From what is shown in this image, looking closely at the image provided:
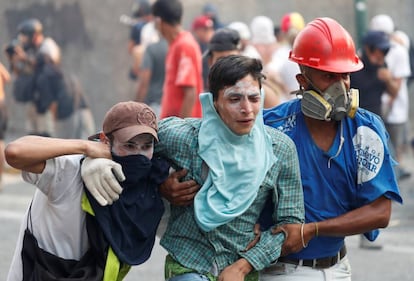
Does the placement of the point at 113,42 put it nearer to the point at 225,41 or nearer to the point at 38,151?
the point at 225,41

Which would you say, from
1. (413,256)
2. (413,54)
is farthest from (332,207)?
(413,54)

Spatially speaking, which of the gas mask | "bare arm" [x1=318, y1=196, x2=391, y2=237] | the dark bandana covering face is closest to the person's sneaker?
"bare arm" [x1=318, y1=196, x2=391, y2=237]

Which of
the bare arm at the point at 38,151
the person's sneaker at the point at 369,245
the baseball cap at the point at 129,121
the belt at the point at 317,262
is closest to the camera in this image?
the bare arm at the point at 38,151

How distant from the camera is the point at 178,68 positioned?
9.17m

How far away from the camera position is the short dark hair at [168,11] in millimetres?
9289

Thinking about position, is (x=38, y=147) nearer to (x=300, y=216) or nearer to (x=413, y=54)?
(x=300, y=216)

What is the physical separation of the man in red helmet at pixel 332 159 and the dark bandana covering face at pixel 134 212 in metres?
0.54

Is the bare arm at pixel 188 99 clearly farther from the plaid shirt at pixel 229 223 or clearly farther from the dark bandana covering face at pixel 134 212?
the dark bandana covering face at pixel 134 212

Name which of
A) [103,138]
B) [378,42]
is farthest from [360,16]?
[103,138]

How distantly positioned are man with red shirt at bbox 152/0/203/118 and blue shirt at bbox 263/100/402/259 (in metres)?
4.30

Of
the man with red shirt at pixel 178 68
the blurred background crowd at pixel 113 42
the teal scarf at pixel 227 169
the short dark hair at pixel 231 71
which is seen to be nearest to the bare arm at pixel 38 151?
the teal scarf at pixel 227 169

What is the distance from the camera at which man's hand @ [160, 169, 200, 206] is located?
4.47 meters

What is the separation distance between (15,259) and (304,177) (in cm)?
125

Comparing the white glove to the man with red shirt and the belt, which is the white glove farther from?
the man with red shirt
